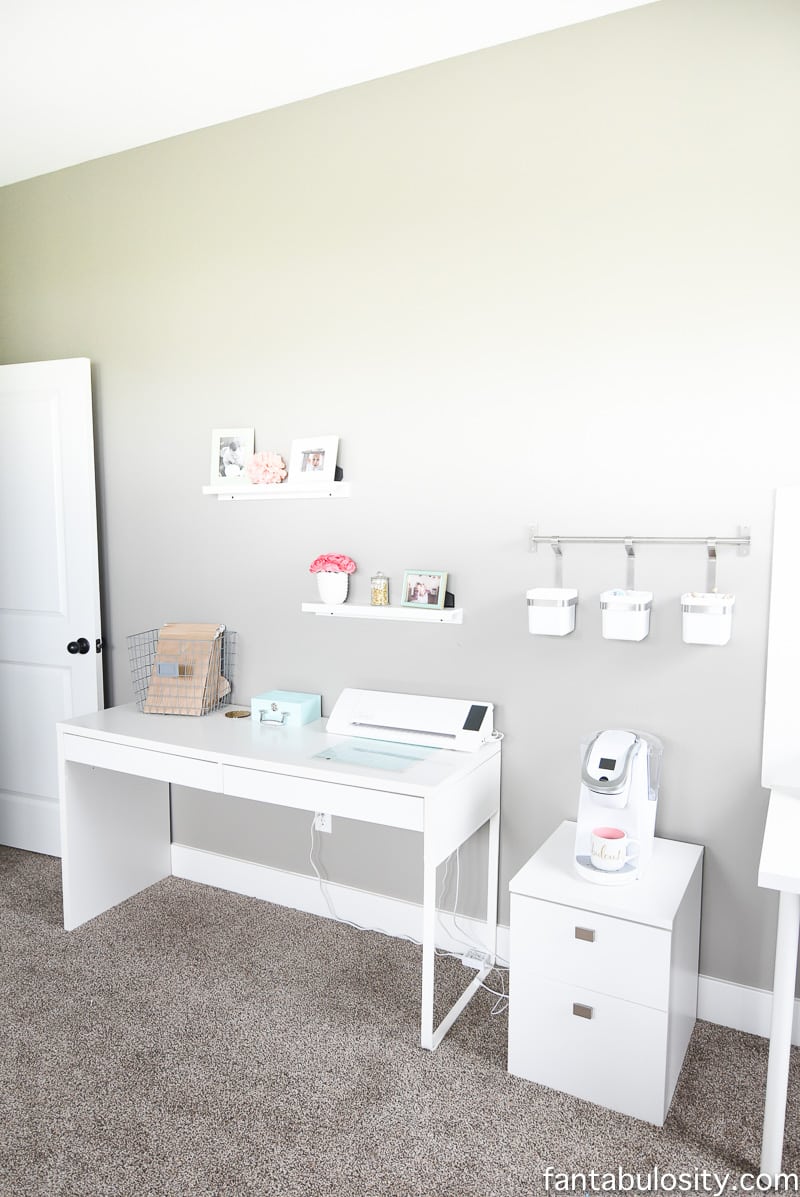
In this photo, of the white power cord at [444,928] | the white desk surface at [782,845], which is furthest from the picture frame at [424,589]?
the white desk surface at [782,845]

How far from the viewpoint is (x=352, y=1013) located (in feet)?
7.24

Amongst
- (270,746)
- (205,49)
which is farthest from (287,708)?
(205,49)

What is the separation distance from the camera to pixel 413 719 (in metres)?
2.42

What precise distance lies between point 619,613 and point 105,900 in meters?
2.05

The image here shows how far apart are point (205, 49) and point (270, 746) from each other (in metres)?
2.06

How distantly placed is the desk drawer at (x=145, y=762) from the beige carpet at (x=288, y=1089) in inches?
23.3

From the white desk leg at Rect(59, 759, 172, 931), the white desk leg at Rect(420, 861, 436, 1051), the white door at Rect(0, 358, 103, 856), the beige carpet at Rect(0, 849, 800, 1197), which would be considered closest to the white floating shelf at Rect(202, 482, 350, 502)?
the white door at Rect(0, 358, 103, 856)

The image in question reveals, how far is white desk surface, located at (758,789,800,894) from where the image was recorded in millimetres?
1528

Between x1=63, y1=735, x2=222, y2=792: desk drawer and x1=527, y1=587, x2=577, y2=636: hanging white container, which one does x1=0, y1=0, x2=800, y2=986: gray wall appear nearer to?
x1=527, y1=587, x2=577, y2=636: hanging white container

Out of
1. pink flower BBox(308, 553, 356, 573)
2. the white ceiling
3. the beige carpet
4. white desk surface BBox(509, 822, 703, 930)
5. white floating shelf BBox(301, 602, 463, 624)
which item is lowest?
the beige carpet

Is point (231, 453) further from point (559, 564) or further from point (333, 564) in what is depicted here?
point (559, 564)

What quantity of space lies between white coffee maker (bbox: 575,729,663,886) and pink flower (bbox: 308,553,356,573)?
0.97m

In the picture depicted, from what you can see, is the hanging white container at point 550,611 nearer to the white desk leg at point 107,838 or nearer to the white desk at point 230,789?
the white desk at point 230,789

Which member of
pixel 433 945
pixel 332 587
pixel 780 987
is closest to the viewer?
pixel 780 987
